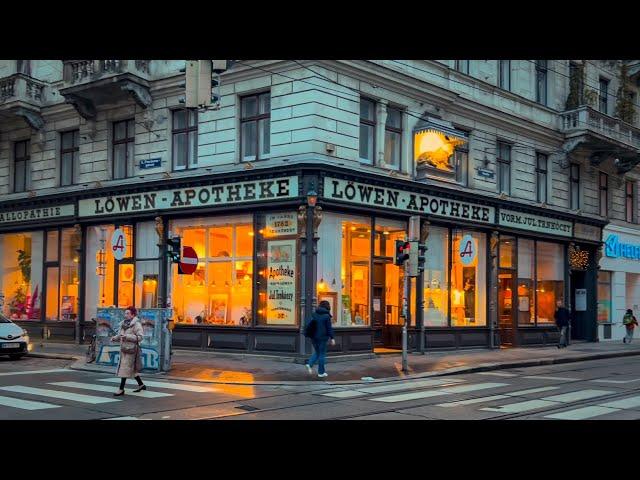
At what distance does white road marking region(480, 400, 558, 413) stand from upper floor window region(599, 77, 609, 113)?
23.7 m

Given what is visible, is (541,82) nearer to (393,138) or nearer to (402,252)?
(393,138)

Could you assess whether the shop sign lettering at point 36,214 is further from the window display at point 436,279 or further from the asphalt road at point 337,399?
the window display at point 436,279

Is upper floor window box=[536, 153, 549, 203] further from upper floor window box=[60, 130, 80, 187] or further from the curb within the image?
upper floor window box=[60, 130, 80, 187]

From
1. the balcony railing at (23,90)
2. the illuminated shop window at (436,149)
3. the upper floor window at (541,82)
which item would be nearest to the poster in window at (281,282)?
the illuminated shop window at (436,149)

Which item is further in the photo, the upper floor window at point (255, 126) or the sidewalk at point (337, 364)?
the upper floor window at point (255, 126)

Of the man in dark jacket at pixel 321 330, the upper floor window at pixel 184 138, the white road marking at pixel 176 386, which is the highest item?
the upper floor window at pixel 184 138

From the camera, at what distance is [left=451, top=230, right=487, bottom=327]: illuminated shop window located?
25234 millimetres

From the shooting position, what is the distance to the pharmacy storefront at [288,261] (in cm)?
2081

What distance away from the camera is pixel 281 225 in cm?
2103

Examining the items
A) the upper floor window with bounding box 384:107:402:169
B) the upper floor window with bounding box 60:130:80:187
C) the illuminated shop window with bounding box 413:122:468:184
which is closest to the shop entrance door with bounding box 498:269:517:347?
the illuminated shop window with bounding box 413:122:468:184

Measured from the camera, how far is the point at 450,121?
2498 centimetres

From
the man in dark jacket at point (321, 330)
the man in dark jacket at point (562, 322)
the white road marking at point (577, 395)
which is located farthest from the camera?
the man in dark jacket at point (562, 322)

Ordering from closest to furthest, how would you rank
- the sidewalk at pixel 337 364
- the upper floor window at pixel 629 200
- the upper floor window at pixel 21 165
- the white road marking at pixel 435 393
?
the white road marking at pixel 435 393 < the sidewalk at pixel 337 364 < the upper floor window at pixel 21 165 < the upper floor window at pixel 629 200

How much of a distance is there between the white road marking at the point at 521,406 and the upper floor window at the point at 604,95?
2366 cm
